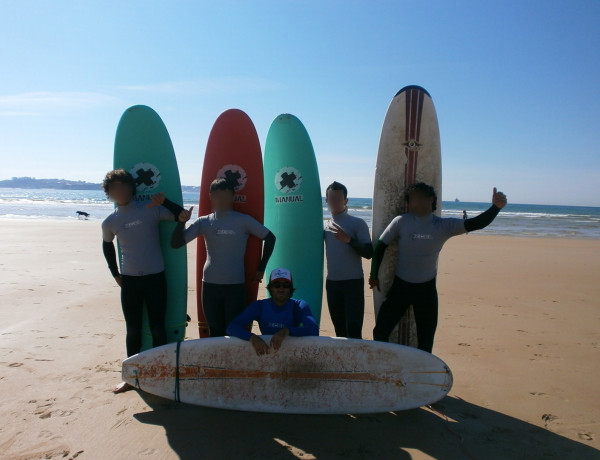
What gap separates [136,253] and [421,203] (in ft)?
6.18

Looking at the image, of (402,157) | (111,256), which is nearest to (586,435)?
(402,157)

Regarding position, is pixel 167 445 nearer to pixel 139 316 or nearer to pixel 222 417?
pixel 222 417

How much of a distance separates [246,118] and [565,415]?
319cm

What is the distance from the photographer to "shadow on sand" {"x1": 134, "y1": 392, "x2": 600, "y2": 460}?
7.55 ft

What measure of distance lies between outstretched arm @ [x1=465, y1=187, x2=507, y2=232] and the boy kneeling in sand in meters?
1.12

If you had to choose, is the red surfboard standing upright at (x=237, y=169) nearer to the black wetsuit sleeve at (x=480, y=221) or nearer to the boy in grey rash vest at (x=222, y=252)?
the boy in grey rash vest at (x=222, y=252)

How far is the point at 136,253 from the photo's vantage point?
2.93 meters

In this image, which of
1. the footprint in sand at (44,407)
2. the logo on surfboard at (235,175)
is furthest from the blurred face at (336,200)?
the footprint in sand at (44,407)

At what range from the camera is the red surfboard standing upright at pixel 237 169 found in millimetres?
3613

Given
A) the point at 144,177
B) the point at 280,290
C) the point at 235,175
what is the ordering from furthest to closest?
the point at 235,175
the point at 144,177
the point at 280,290

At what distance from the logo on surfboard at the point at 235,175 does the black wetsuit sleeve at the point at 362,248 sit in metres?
1.10

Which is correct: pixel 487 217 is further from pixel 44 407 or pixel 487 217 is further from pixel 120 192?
pixel 44 407

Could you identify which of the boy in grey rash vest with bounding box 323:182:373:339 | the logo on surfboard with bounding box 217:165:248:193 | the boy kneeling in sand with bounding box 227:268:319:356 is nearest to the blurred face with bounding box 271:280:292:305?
the boy kneeling in sand with bounding box 227:268:319:356

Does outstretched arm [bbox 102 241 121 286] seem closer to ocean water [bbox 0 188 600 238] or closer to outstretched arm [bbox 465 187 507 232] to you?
outstretched arm [bbox 465 187 507 232]
